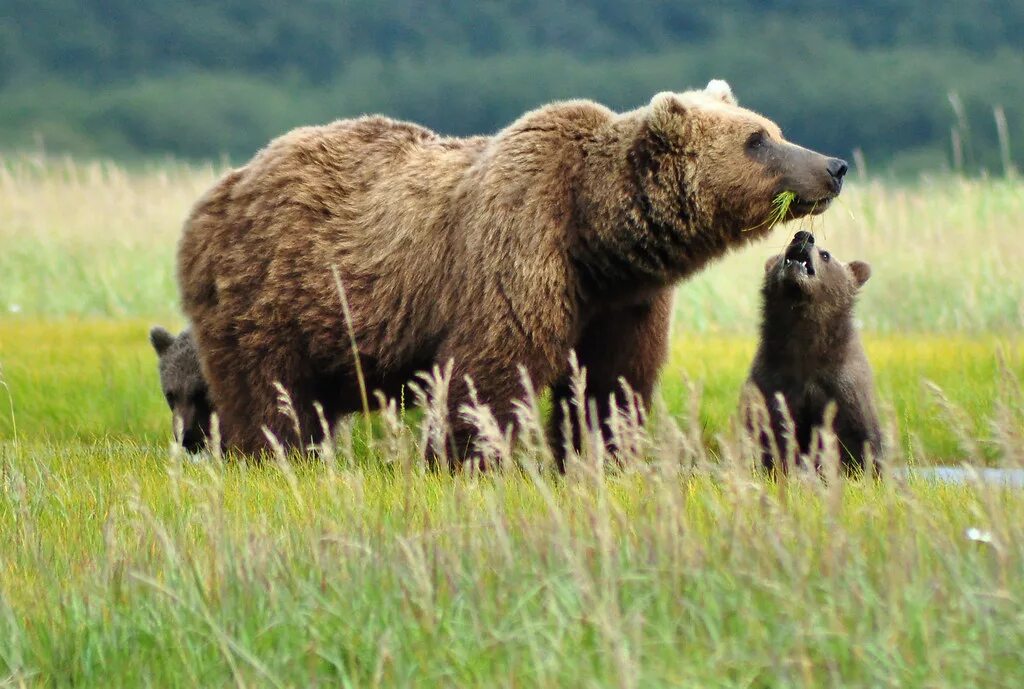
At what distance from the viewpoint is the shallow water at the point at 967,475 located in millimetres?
3531

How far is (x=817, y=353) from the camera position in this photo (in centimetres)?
654

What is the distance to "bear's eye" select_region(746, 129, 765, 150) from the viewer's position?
5902 millimetres

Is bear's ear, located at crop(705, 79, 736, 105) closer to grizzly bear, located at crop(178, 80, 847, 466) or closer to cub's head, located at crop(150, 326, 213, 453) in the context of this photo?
grizzly bear, located at crop(178, 80, 847, 466)

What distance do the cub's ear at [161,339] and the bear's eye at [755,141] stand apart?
3454mm

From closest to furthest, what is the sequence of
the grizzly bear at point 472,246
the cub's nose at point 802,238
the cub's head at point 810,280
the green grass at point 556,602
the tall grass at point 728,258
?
1. the green grass at point 556,602
2. the grizzly bear at point 472,246
3. the cub's nose at point 802,238
4. the cub's head at point 810,280
5. the tall grass at point 728,258

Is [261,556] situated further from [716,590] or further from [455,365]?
[455,365]

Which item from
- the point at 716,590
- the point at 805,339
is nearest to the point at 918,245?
the point at 805,339

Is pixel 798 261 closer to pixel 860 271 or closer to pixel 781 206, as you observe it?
pixel 860 271

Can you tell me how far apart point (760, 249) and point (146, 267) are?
5.66 meters

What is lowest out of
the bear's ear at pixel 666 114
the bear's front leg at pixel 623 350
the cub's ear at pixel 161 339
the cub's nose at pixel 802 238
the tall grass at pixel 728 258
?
the tall grass at pixel 728 258

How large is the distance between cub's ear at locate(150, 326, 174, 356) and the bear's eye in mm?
3454

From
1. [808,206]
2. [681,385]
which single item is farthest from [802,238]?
[681,385]

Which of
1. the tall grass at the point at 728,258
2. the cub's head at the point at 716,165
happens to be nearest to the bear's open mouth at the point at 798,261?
the cub's head at the point at 716,165

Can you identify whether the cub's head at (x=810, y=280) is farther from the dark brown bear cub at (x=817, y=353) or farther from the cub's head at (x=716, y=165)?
the cub's head at (x=716, y=165)
